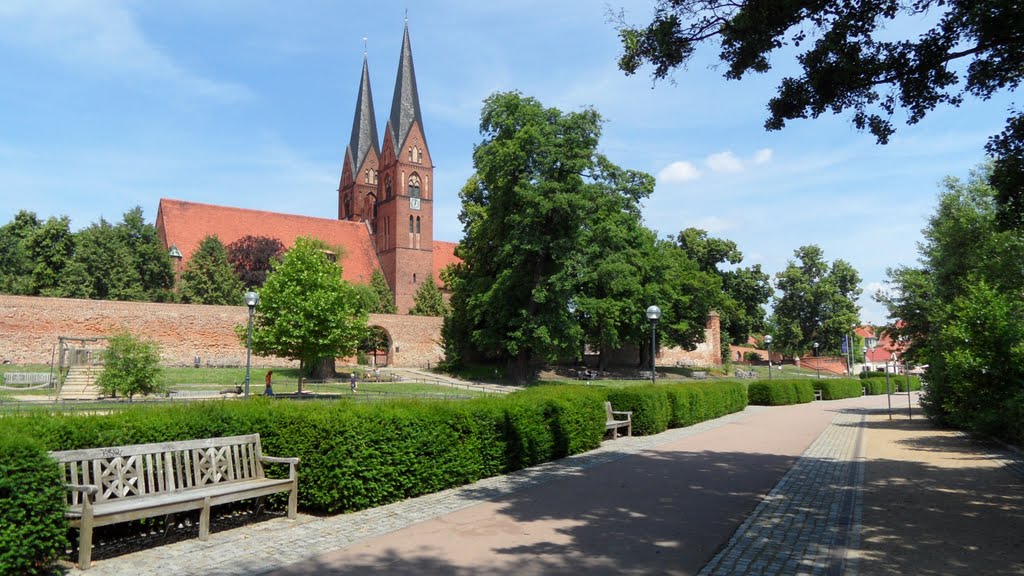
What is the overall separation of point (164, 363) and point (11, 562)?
40.3 metres

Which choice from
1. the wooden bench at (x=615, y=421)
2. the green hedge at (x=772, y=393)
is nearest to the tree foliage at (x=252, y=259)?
the green hedge at (x=772, y=393)

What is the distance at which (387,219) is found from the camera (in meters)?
67.8

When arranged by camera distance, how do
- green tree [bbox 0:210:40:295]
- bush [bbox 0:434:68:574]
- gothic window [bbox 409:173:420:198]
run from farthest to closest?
gothic window [bbox 409:173:420:198] → green tree [bbox 0:210:40:295] → bush [bbox 0:434:68:574]

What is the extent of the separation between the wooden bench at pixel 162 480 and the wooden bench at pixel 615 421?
26.4 feet

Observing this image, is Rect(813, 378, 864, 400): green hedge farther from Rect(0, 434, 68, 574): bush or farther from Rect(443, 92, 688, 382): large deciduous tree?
Rect(0, 434, 68, 574): bush

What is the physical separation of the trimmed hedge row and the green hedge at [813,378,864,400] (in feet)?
93.9

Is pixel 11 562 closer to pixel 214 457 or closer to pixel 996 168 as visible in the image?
pixel 214 457

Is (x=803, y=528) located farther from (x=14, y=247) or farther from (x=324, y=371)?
(x=14, y=247)

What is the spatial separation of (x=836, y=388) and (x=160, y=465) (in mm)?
36023

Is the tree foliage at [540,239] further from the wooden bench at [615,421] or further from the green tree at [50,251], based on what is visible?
the green tree at [50,251]

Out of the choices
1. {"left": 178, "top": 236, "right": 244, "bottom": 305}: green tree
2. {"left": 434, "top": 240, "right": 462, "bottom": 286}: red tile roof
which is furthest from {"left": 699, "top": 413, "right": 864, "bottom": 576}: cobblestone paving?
{"left": 434, "top": 240, "right": 462, "bottom": 286}: red tile roof

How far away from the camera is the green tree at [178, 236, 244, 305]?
48.4 metres

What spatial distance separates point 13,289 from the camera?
1992 inches

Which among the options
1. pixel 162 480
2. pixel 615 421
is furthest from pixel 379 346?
pixel 162 480
